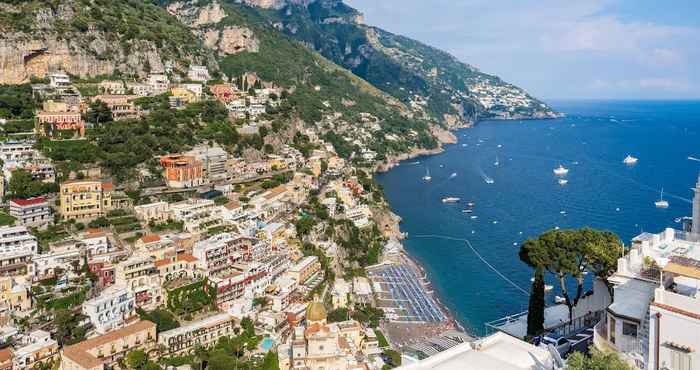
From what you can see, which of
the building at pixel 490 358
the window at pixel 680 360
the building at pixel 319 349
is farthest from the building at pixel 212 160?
the window at pixel 680 360

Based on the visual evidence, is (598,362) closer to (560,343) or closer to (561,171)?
(560,343)

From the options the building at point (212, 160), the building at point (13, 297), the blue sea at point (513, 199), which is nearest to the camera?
the building at point (13, 297)

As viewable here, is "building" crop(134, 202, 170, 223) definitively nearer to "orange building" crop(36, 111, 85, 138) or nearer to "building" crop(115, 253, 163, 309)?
"building" crop(115, 253, 163, 309)

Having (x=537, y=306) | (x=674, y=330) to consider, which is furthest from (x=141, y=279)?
(x=674, y=330)

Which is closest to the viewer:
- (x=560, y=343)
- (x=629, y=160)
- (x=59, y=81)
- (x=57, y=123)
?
(x=560, y=343)

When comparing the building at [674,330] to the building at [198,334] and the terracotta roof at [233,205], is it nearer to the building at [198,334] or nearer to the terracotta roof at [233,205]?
the building at [198,334]
